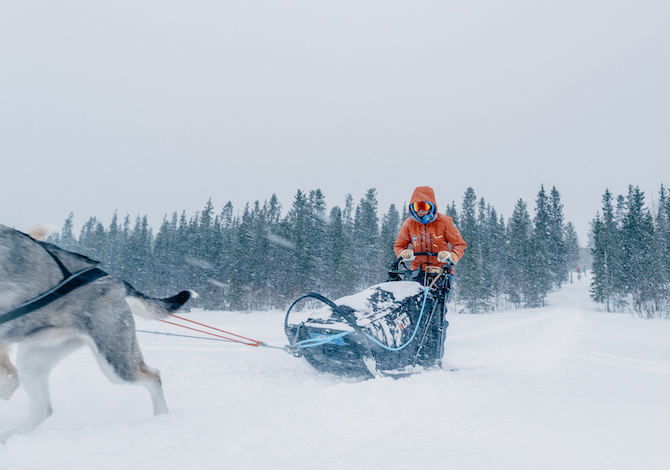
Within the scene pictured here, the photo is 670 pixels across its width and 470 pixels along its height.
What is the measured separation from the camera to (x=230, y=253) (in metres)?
42.6

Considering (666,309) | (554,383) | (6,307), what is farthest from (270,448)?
(666,309)

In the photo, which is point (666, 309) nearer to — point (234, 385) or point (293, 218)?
point (234, 385)

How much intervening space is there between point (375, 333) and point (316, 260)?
1245 inches

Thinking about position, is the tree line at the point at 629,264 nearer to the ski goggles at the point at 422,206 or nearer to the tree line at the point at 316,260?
the tree line at the point at 316,260

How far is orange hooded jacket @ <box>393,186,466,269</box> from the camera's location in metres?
4.73

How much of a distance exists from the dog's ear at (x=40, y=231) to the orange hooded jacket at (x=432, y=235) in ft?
12.3

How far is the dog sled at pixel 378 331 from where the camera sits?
3.33 m

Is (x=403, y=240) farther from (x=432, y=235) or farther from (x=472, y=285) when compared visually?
(x=472, y=285)

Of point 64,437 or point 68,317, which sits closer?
point 64,437

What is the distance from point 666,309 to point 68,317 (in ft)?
71.8

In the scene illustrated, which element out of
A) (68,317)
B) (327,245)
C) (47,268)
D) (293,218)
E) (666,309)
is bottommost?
(666,309)

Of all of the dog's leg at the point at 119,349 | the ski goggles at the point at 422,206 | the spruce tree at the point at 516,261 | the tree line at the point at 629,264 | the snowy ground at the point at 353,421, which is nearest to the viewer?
the snowy ground at the point at 353,421

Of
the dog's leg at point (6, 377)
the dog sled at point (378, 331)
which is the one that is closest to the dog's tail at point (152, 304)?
the dog's leg at point (6, 377)

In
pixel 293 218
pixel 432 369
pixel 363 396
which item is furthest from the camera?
pixel 293 218
